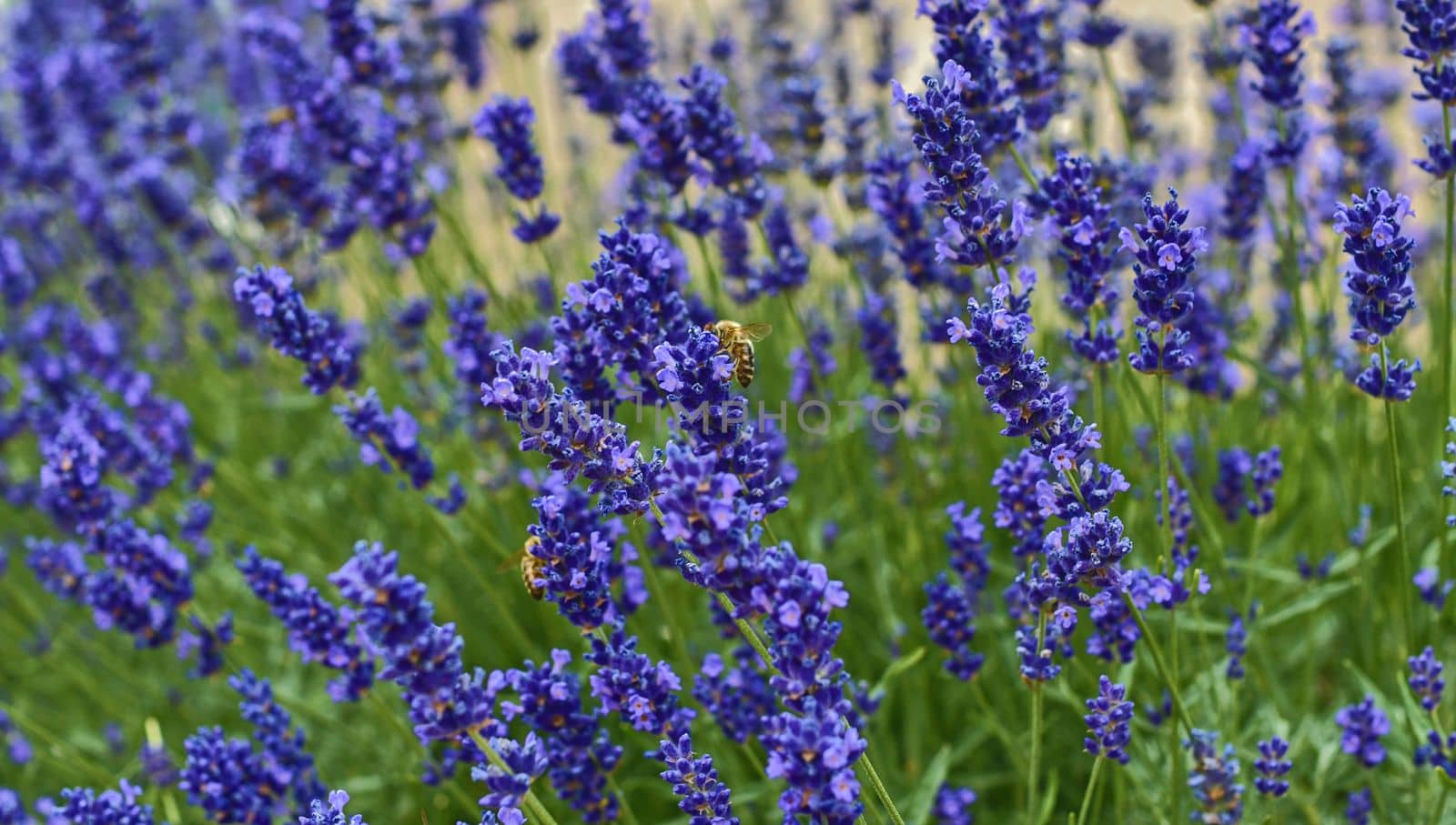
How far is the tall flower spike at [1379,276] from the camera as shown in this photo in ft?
7.29

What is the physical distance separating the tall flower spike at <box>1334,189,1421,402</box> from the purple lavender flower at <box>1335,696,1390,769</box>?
699 mm

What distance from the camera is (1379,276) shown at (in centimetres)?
231

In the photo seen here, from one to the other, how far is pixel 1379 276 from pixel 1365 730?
1004 millimetres

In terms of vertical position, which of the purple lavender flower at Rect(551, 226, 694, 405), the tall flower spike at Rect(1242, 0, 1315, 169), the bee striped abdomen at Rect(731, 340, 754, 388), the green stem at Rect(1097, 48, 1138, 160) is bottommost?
the purple lavender flower at Rect(551, 226, 694, 405)

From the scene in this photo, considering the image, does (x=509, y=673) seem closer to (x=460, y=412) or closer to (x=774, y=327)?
(x=460, y=412)

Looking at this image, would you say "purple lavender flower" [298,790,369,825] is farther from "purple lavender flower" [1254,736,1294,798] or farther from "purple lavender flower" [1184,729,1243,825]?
"purple lavender flower" [1254,736,1294,798]

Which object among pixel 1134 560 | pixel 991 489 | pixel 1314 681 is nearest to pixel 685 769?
pixel 1134 560

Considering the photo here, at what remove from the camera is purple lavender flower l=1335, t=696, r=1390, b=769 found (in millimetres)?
2668

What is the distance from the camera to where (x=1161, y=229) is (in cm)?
214

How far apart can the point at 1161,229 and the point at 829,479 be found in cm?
244

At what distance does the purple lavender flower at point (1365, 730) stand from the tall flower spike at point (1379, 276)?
70cm

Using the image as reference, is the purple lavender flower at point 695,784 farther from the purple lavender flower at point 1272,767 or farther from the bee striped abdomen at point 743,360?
the bee striped abdomen at point 743,360

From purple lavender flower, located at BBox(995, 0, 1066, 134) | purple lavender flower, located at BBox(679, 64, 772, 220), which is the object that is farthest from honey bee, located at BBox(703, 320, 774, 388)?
purple lavender flower, located at BBox(995, 0, 1066, 134)

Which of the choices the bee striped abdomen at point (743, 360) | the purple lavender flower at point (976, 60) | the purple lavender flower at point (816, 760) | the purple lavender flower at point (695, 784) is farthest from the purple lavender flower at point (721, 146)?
the purple lavender flower at point (816, 760)
